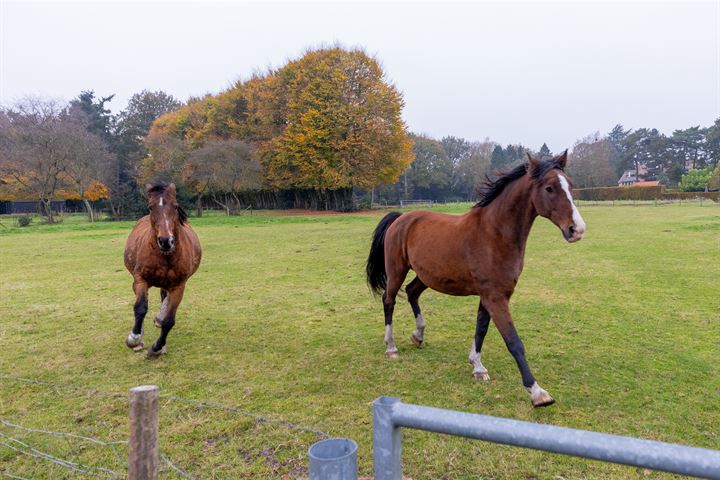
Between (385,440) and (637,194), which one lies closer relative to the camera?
(385,440)

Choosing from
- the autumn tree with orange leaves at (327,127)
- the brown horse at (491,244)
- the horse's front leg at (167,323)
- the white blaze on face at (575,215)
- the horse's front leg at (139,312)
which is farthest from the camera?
the autumn tree with orange leaves at (327,127)

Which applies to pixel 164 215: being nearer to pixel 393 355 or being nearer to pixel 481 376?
pixel 393 355

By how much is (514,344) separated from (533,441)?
2850 mm

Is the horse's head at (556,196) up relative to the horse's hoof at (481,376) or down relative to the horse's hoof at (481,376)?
up

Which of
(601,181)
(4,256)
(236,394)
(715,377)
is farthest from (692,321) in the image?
(601,181)

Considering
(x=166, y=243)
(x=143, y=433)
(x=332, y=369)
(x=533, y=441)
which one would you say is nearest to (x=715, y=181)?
(x=332, y=369)

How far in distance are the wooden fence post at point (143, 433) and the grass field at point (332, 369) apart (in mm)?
1186

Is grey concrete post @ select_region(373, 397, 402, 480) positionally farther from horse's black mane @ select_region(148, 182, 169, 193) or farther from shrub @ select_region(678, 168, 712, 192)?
shrub @ select_region(678, 168, 712, 192)

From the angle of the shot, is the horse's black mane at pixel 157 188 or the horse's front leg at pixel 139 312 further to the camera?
the horse's front leg at pixel 139 312

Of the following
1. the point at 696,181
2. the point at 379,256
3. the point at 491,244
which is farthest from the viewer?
the point at 696,181

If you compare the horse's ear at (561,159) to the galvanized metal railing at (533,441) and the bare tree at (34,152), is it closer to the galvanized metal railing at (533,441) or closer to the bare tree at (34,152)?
the galvanized metal railing at (533,441)

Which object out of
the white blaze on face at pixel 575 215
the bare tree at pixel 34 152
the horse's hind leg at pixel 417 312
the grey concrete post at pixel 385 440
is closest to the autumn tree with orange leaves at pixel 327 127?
the bare tree at pixel 34 152

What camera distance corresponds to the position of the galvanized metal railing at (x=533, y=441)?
1.02 m

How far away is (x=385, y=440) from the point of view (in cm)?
143
